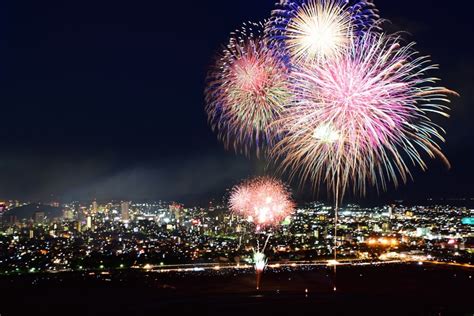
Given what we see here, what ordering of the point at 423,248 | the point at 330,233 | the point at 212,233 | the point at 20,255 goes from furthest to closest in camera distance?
the point at 212,233
the point at 330,233
the point at 423,248
the point at 20,255

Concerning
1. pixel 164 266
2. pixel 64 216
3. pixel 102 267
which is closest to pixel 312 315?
pixel 164 266

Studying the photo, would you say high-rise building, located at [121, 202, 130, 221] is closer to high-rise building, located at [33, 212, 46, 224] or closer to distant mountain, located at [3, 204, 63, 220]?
distant mountain, located at [3, 204, 63, 220]

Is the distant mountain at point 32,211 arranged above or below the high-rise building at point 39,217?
above

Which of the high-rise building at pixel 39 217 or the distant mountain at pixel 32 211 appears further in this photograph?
the distant mountain at pixel 32 211

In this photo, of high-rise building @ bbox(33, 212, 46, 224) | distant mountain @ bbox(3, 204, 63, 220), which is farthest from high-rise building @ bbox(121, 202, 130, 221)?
high-rise building @ bbox(33, 212, 46, 224)

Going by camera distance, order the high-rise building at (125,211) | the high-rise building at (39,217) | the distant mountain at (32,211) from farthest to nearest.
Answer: the high-rise building at (125,211)
the distant mountain at (32,211)
the high-rise building at (39,217)

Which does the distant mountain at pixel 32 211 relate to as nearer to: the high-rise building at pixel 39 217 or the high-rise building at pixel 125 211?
the high-rise building at pixel 39 217

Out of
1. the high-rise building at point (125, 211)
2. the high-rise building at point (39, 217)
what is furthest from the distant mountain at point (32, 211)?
the high-rise building at point (125, 211)

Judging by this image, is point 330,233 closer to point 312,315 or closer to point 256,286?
point 256,286

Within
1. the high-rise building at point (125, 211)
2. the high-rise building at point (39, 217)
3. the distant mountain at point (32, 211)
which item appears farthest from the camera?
the high-rise building at point (125, 211)
